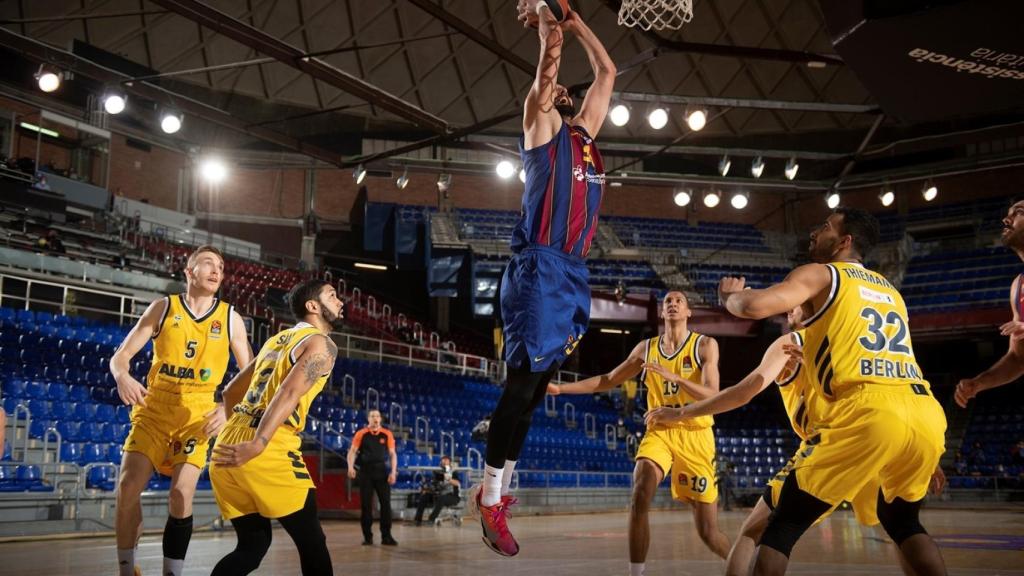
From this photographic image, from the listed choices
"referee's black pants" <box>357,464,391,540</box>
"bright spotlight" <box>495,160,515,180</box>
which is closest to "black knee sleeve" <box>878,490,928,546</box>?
"referee's black pants" <box>357,464,391,540</box>

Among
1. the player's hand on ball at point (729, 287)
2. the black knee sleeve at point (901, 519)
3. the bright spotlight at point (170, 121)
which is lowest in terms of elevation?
the black knee sleeve at point (901, 519)

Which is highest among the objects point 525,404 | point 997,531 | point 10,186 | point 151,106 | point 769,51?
point 151,106

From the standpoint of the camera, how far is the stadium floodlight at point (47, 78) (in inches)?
628

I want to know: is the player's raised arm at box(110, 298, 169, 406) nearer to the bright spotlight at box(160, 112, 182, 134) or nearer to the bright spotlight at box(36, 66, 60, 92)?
the bright spotlight at box(36, 66, 60, 92)

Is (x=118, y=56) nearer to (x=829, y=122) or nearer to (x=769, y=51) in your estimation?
(x=769, y=51)

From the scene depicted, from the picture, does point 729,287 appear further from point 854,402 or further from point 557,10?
point 557,10

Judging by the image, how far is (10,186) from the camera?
2075cm

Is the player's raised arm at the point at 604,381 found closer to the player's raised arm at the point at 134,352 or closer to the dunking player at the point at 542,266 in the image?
the dunking player at the point at 542,266

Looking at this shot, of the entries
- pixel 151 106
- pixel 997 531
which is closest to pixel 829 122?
pixel 997 531

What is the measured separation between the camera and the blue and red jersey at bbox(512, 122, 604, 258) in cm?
430

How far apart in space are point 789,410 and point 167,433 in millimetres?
4280

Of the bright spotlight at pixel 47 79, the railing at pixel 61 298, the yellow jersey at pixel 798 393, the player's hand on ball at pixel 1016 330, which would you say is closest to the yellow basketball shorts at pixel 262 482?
the yellow jersey at pixel 798 393

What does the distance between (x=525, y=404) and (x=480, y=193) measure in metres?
28.2

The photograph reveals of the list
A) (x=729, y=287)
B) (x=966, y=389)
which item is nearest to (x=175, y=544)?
(x=729, y=287)
